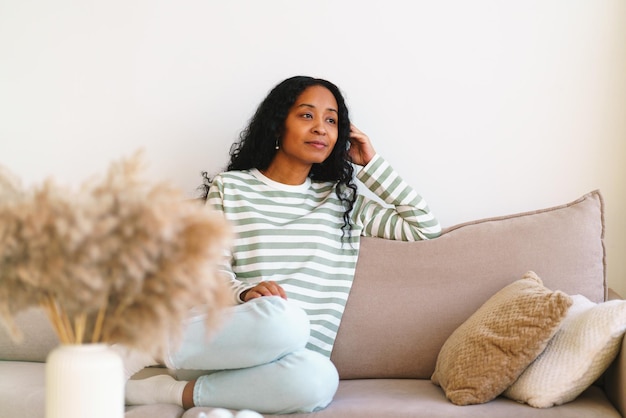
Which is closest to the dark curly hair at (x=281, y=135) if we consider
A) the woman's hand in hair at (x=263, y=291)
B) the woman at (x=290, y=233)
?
the woman at (x=290, y=233)

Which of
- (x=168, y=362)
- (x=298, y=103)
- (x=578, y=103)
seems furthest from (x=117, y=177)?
(x=578, y=103)

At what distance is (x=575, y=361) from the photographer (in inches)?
67.3

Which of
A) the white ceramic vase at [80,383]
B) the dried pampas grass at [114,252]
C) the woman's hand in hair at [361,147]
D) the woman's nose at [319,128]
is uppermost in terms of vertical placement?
the woman's nose at [319,128]

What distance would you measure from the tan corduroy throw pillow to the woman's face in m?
0.79

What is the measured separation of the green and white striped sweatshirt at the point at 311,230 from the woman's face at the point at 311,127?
0.12 metres

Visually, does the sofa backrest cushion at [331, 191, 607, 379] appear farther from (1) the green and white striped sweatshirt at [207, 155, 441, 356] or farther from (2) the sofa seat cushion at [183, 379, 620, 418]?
(2) the sofa seat cushion at [183, 379, 620, 418]

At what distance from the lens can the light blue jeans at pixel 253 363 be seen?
5.85 ft

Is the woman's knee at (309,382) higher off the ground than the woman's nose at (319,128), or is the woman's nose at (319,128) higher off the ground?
the woman's nose at (319,128)

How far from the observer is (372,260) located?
2252 millimetres

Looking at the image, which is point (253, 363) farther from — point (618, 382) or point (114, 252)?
point (114, 252)

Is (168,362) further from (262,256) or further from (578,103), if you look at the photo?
(578,103)

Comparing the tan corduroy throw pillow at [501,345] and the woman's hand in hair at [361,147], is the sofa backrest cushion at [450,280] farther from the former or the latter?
the woman's hand in hair at [361,147]

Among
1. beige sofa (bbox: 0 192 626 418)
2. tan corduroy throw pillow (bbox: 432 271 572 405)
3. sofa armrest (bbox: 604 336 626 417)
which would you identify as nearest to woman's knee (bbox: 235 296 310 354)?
beige sofa (bbox: 0 192 626 418)

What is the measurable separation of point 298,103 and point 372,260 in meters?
0.56
